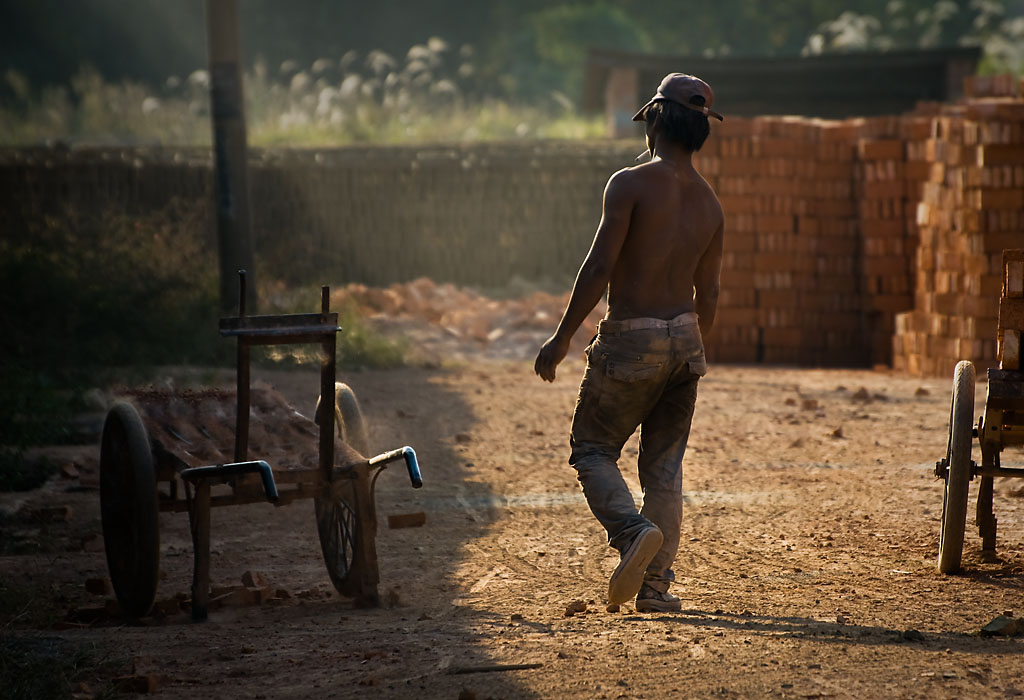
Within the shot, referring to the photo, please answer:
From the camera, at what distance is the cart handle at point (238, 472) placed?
4547 mm

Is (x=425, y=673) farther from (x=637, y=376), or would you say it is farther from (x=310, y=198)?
(x=310, y=198)

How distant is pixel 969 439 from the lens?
190 inches

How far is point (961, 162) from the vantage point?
11531mm

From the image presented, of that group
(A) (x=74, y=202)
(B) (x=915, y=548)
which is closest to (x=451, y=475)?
→ (B) (x=915, y=548)

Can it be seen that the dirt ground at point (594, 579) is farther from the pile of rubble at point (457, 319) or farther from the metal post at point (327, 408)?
the pile of rubble at point (457, 319)

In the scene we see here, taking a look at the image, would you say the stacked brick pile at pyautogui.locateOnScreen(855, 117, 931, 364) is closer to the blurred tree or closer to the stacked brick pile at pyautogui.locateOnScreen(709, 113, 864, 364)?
the stacked brick pile at pyautogui.locateOnScreen(709, 113, 864, 364)

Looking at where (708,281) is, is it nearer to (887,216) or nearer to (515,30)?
(887,216)

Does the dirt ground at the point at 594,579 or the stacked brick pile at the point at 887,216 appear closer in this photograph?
the dirt ground at the point at 594,579

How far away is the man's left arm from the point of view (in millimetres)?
4520

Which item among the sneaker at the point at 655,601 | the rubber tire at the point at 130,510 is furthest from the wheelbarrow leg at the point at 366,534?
the sneaker at the point at 655,601

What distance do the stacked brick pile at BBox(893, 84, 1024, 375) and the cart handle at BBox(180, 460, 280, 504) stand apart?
8369 millimetres

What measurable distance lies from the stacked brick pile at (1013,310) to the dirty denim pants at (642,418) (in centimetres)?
119

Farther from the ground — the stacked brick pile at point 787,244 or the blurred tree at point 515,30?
the blurred tree at point 515,30

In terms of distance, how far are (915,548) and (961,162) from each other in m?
6.82
